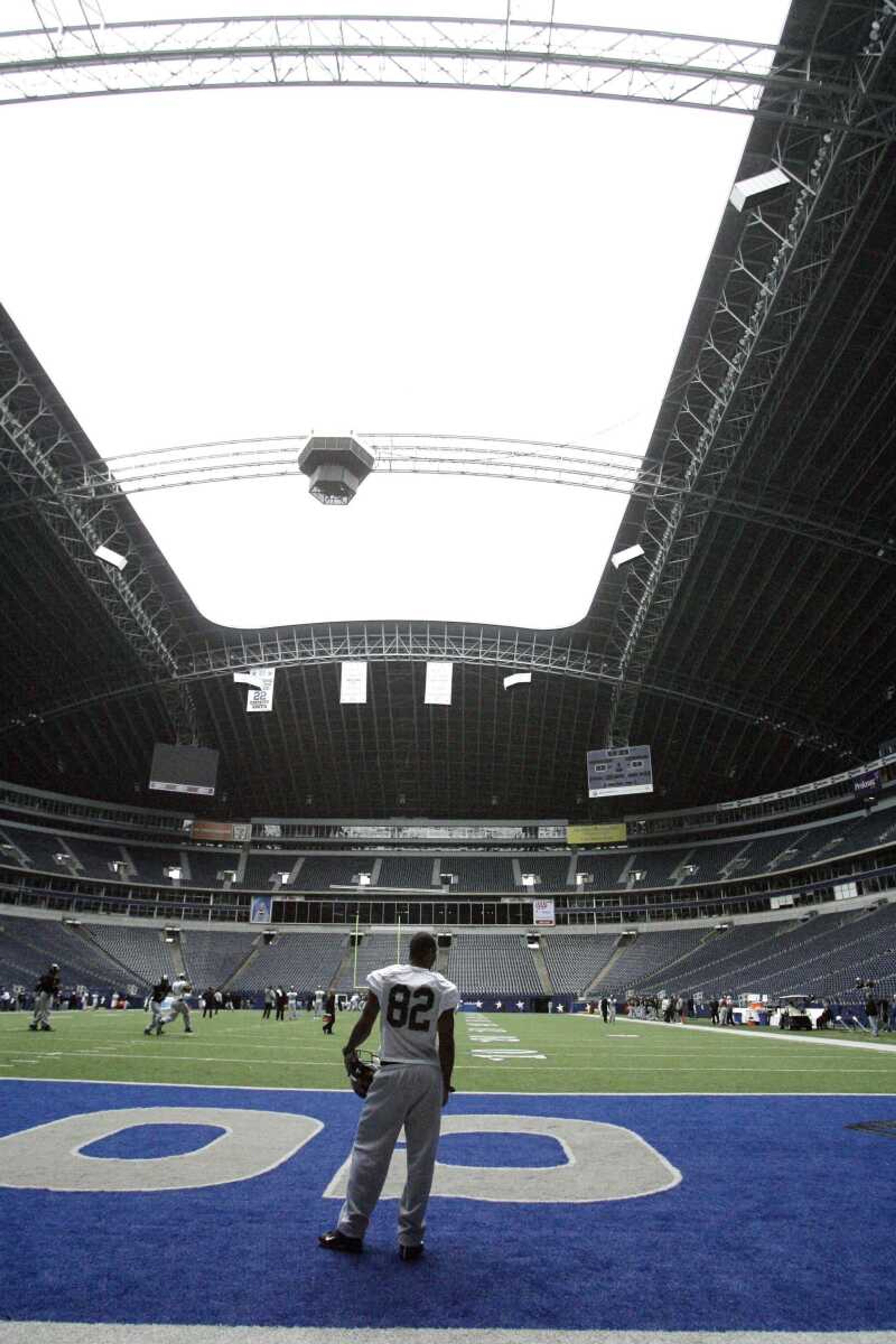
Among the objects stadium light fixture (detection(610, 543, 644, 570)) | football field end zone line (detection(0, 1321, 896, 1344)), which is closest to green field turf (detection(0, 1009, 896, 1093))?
football field end zone line (detection(0, 1321, 896, 1344))

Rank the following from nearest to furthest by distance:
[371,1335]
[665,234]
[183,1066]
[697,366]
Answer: [371,1335] → [183,1066] → [665,234] → [697,366]

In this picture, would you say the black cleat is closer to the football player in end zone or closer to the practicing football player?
the practicing football player

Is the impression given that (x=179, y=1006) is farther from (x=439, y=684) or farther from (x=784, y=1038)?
(x=439, y=684)

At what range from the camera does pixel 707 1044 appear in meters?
22.2

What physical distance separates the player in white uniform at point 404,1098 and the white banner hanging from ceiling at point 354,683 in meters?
39.0

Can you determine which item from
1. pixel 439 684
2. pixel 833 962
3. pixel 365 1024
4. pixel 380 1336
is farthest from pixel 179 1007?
pixel 833 962

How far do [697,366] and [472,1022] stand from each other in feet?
97.8

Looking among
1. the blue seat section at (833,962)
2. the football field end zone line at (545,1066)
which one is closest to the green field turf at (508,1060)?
the football field end zone line at (545,1066)

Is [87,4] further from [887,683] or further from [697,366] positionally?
[887,683]

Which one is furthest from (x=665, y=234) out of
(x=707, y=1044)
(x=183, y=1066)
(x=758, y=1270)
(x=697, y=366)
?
(x=758, y=1270)

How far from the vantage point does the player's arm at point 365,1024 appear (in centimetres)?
463

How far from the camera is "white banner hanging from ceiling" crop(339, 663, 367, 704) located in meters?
43.6

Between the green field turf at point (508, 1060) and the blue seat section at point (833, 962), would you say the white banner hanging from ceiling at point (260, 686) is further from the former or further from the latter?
the blue seat section at point (833, 962)

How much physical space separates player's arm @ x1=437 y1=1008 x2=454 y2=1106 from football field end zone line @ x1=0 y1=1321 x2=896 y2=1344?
1.39 m
